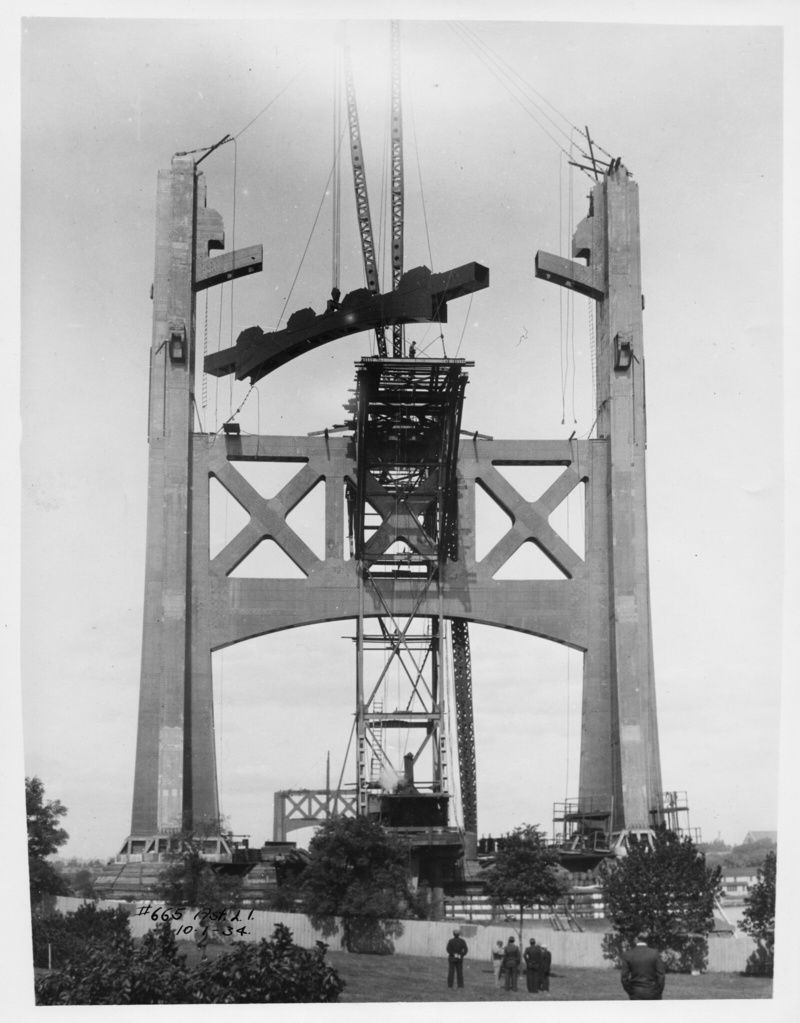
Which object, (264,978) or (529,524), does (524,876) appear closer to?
(264,978)

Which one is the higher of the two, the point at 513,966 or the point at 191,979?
the point at 191,979

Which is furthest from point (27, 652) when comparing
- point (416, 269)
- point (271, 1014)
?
point (416, 269)

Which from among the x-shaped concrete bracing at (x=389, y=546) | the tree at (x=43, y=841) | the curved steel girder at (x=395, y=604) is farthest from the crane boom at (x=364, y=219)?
the tree at (x=43, y=841)

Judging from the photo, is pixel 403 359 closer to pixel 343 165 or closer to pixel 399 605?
pixel 343 165

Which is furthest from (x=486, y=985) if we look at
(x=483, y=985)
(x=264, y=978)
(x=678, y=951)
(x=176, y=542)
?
(x=176, y=542)

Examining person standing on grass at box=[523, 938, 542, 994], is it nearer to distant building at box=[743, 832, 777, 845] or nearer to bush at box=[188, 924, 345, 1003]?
bush at box=[188, 924, 345, 1003]

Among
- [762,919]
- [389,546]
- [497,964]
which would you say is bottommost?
[497,964]

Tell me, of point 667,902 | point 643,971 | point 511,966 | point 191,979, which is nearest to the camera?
point 643,971
